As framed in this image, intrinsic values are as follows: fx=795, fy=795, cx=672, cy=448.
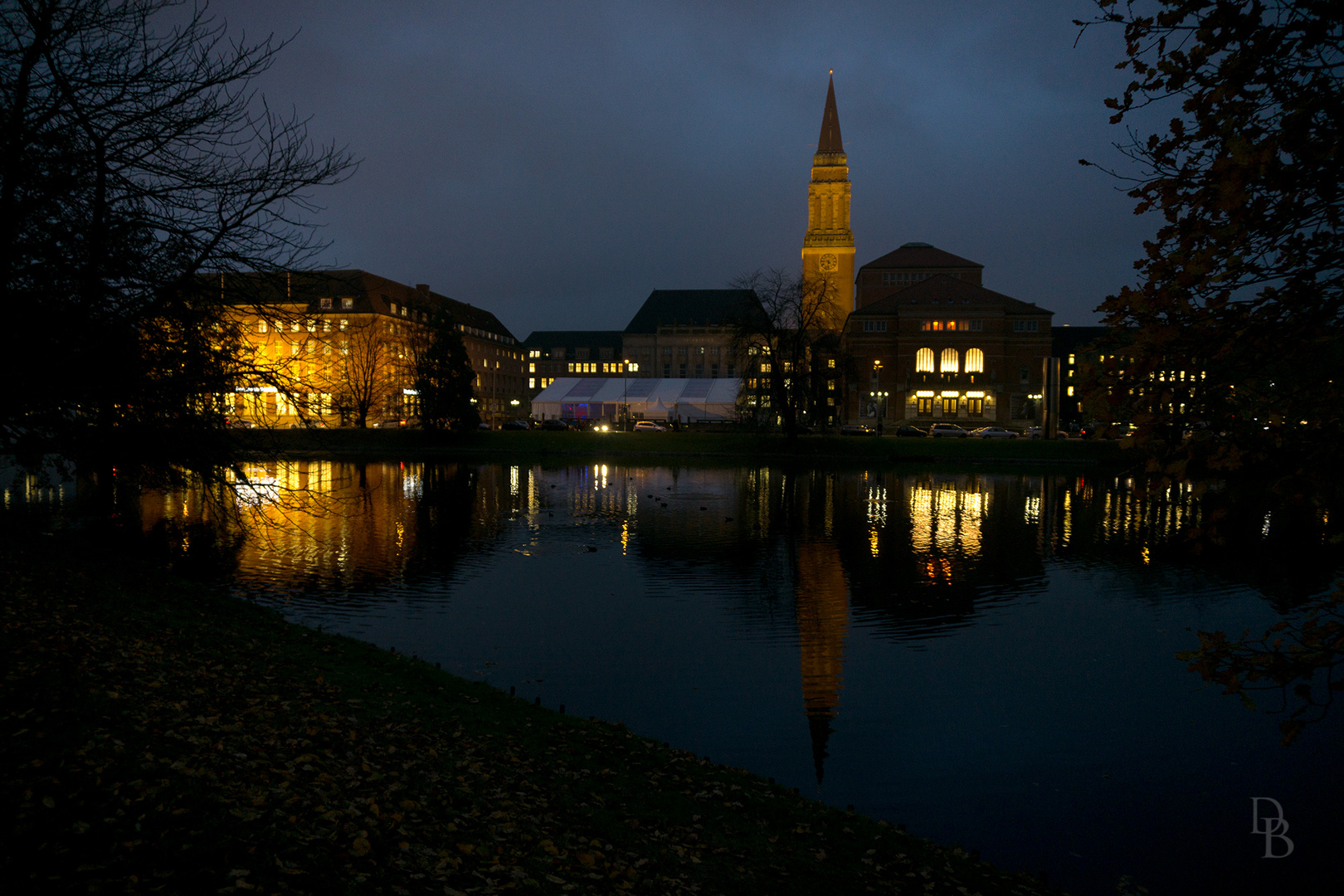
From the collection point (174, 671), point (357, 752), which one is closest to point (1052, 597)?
point (357, 752)

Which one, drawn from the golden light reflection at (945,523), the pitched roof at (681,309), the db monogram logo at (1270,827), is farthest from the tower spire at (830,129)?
the db monogram logo at (1270,827)

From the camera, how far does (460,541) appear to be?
20.8 metres

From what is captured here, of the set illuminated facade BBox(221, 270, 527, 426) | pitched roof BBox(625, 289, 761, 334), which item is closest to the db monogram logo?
illuminated facade BBox(221, 270, 527, 426)

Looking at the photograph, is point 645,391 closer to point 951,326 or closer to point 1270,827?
point 951,326

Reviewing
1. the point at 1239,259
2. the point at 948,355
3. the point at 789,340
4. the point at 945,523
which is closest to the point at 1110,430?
the point at 1239,259

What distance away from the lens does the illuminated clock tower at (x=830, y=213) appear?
103812 mm

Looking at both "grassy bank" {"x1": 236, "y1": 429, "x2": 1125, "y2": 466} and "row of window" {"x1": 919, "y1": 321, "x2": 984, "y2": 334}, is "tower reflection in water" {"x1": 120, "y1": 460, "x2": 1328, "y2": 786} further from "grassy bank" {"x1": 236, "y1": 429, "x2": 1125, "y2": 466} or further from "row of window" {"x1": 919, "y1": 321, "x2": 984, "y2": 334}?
"row of window" {"x1": 919, "y1": 321, "x2": 984, "y2": 334}

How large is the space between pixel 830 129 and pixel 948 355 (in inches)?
1574

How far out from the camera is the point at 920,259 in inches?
3971

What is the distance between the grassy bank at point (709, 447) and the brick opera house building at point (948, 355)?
26050 mm

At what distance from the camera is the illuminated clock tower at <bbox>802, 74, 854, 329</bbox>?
104m

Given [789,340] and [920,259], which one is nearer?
[789,340]

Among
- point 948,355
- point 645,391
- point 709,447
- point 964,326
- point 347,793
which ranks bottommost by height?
point 347,793

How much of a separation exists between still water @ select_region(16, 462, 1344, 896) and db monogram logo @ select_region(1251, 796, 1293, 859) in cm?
8
